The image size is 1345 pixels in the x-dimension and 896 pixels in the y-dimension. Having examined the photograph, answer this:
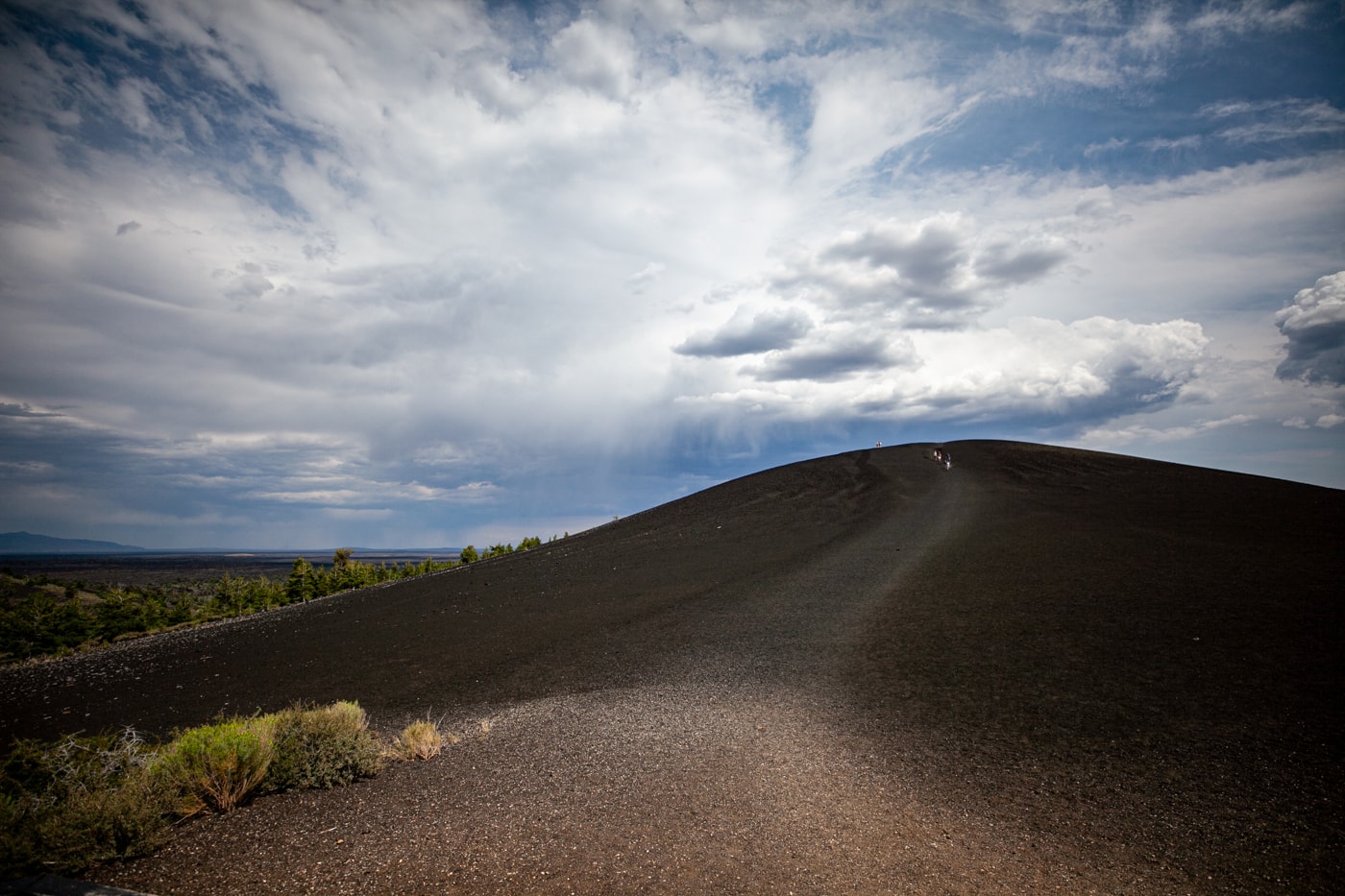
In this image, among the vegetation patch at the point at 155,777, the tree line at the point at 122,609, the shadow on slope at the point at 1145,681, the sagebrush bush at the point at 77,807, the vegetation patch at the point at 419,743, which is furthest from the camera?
the tree line at the point at 122,609

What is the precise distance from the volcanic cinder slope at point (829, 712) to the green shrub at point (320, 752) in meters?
0.27

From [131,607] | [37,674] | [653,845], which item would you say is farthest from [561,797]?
[131,607]

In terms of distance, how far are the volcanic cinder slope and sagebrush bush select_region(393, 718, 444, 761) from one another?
340 millimetres

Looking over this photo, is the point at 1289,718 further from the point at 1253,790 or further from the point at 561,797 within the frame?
the point at 561,797

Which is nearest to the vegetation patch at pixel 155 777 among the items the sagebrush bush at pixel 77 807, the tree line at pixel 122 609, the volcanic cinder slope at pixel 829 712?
the sagebrush bush at pixel 77 807

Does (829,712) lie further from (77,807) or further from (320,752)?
(77,807)

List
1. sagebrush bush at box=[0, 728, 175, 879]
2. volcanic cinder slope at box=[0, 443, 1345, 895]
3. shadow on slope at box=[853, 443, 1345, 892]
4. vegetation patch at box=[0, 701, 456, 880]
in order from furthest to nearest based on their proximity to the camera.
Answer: shadow on slope at box=[853, 443, 1345, 892], volcanic cinder slope at box=[0, 443, 1345, 895], vegetation patch at box=[0, 701, 456, 880], sagebrush bush at box=[0, 728, 175, 879]

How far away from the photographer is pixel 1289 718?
7.67m

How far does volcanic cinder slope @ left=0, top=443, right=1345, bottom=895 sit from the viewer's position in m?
5.17

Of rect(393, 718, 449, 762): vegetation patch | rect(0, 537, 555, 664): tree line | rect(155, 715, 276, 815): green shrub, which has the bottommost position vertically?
rect(0, 537, 555, 664): tree line

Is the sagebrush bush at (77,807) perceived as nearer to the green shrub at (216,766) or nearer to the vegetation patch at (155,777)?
the vegetation patch at (155,777)

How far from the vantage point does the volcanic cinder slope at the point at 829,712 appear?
5168mm

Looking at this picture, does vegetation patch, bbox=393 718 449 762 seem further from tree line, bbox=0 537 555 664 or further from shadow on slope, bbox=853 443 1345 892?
tree line, bbox=0 537 555 664

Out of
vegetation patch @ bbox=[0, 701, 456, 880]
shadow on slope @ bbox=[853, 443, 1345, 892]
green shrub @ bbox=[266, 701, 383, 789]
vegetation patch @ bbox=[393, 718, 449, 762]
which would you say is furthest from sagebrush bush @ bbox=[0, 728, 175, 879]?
shadow on slope @ bbox=[853, 443, 1345, 892]
